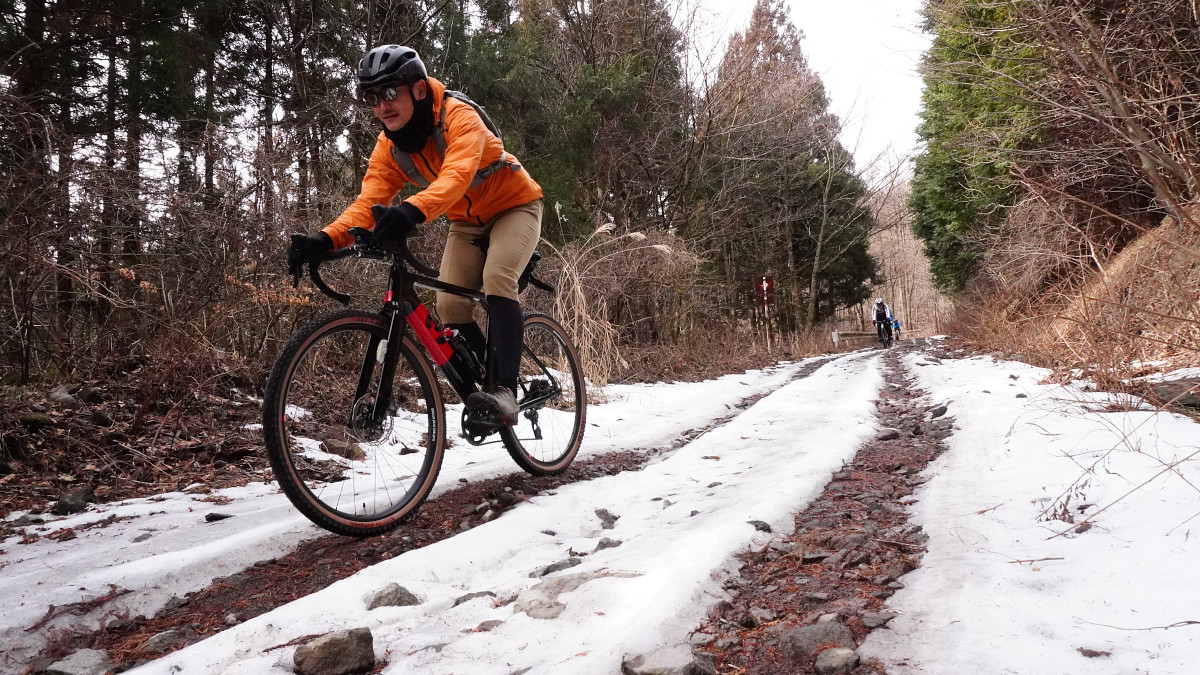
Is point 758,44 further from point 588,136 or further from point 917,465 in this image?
point 917,465

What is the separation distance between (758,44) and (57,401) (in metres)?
13.7

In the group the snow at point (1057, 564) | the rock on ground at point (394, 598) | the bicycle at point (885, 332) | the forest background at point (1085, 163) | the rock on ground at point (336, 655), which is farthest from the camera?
the bicycle at point (885, 332)

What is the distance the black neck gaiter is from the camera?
2.92m

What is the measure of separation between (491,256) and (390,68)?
0.99m

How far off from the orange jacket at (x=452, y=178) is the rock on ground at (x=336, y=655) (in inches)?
63.7

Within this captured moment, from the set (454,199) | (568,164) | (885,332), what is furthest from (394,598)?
(885,332)

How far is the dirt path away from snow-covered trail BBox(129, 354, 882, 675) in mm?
78

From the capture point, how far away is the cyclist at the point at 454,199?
273 cm

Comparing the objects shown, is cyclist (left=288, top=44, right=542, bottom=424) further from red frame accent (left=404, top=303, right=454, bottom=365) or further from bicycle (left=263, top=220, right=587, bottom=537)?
red frame accent (left=404, top=303, right=454, bottom=365)

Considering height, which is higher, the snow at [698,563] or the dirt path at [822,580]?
the snow at [698,563]

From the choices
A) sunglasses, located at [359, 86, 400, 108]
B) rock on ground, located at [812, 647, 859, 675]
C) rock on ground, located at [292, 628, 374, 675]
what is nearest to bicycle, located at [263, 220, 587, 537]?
sunglasses, located at [359, 86, 400, 108]

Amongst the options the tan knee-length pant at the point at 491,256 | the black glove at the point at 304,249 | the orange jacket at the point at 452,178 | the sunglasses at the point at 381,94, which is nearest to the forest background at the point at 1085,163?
the orange jacket at the point at 452,178

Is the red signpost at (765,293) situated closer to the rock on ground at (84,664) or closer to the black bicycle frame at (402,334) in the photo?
the black bicycle frame at (402,334)

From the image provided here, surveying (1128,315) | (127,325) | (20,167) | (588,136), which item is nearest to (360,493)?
(127,325)
